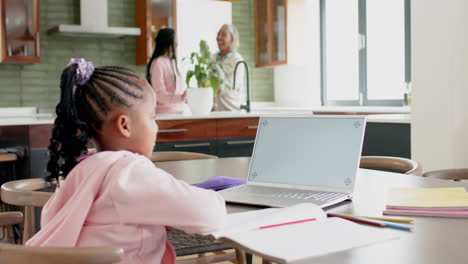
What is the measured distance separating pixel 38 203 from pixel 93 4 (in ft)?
15.7

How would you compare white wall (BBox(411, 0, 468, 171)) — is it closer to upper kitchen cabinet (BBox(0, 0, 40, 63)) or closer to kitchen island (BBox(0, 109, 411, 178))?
kitchen island (BBox(0, 109, 411, 178))

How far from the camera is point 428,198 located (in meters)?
1.36

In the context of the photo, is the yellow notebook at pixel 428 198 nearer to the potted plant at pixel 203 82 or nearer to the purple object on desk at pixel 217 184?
the purple object on desk at pixel 217 184

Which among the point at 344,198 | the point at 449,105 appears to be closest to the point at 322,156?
the point at 344,198

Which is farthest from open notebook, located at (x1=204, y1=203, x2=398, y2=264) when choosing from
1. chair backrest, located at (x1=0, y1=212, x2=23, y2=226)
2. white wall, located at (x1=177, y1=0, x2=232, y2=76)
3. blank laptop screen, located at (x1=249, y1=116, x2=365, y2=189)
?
white wall, located at (x1=177, y1=0, x2=232, y2=76)

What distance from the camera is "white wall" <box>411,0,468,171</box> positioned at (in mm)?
3080

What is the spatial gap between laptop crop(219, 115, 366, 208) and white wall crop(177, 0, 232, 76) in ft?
17.9

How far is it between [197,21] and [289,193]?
5.82m

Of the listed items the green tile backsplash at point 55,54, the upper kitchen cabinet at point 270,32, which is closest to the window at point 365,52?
the upper kitchen cabinet at point 270,32

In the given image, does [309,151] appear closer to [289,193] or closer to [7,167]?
[289,193]

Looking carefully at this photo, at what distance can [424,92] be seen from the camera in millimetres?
3291

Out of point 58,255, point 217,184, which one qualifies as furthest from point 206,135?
point 58,255

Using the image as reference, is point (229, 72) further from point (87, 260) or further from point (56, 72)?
point (87, 260)

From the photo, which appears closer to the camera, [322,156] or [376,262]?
[376,262]
